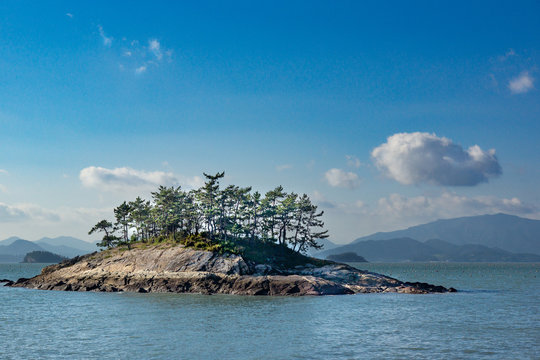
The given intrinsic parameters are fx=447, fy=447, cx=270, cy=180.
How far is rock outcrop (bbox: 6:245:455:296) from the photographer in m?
80.2

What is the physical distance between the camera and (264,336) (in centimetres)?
4219

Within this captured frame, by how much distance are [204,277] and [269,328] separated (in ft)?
129

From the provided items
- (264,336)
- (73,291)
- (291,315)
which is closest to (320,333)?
(264,336)

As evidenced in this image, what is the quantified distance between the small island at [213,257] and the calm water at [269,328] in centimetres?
916

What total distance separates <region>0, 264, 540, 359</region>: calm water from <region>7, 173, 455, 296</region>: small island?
9.16 metres

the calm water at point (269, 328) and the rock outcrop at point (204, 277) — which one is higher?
the rock outcrop at point (204, 277)

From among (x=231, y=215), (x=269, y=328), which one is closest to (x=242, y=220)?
(x=231, y=215)

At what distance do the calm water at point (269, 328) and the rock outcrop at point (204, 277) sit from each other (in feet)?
22.1

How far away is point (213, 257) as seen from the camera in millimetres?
87062

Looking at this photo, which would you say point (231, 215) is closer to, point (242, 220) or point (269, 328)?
point (242, 220)

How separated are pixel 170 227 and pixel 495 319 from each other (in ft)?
283

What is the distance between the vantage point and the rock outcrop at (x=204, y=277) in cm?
8025

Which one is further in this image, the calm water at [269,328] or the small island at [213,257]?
the small island at [213,257]

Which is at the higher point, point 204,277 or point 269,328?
point 204,277
